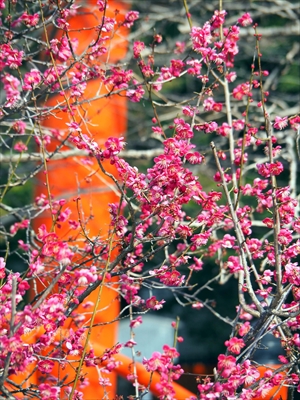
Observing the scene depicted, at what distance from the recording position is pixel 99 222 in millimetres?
5676

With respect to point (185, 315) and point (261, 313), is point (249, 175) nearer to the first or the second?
point (185, 315)

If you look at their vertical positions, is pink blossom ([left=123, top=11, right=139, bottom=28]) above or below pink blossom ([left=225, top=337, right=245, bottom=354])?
above

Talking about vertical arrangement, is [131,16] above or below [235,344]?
above

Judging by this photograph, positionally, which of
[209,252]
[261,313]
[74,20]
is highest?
[74,20]

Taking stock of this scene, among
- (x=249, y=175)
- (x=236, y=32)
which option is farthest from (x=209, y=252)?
(x=249, y=175)

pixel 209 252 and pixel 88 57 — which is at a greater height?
pixel 88 57

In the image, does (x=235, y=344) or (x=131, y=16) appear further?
(x=131, y=16)

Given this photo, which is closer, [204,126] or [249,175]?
[204,126]

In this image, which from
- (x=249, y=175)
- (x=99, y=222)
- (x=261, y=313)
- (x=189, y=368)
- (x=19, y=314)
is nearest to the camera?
(x=19, y=314)

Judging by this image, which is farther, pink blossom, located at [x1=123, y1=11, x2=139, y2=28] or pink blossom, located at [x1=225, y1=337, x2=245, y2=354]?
pink blossom, located at [x1=123, y1=11, x2=139, y2=28]

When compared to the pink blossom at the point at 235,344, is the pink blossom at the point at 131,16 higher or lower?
higher

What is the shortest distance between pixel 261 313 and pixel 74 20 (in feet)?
14.0

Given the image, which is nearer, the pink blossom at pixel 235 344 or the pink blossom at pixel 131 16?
the pink blossom at pixel 235 344

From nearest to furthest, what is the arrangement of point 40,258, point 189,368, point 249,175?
point 40,258
point 249,175
point 189,368
